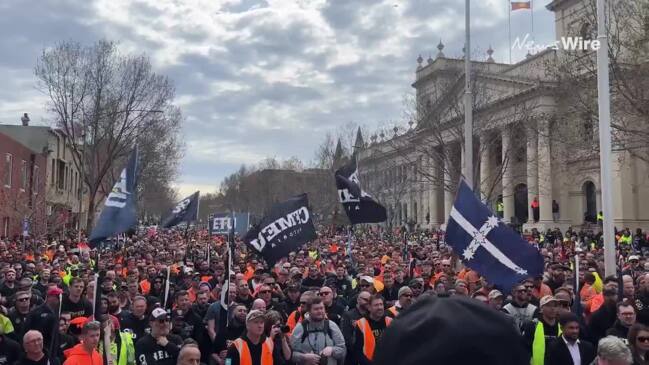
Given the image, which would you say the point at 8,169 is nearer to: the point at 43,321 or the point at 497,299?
the point at 43,321

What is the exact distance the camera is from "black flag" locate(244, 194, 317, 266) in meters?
12.2

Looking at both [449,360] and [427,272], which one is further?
[427,272]

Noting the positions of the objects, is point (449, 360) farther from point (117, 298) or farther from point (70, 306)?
point (70, 306)

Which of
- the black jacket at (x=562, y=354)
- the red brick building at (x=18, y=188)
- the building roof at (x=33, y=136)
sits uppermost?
the building roof at (x=33, y=136)

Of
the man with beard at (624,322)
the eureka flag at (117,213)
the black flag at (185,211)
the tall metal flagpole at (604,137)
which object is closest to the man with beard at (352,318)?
the man with beard at (624,322)

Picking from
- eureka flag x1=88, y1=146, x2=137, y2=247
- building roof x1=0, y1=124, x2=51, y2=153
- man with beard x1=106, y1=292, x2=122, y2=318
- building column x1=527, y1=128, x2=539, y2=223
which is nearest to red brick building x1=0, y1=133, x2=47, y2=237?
building roof x1=0, y1=124, x2=51, y2=153

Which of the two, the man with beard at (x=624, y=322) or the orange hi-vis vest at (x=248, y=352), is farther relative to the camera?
the man with beard at (x=624, y=322)

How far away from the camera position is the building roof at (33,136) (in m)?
47.5

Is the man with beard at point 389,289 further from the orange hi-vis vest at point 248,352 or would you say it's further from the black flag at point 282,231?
the orange hi-vis vest at point 248,352

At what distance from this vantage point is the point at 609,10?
774 inches

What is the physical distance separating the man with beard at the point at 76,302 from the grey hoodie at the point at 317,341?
3786 mm

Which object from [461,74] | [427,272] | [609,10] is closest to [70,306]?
[427,272]

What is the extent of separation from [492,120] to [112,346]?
90.4 feet

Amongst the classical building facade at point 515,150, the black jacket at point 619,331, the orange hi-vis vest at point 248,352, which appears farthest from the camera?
the classical building facade at point 515,150
